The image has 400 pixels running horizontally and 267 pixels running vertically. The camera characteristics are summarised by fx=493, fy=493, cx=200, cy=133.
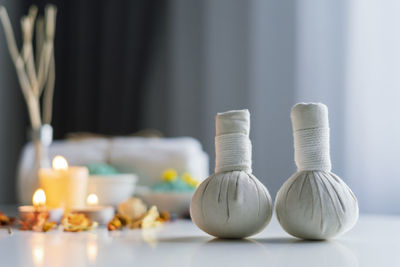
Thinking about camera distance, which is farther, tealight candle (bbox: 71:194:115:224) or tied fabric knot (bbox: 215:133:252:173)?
tealight candle (bbox: 71:194:115:224)

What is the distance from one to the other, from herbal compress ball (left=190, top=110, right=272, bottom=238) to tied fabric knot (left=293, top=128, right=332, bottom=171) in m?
0.08

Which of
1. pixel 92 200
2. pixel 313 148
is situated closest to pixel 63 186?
pixel 92 200

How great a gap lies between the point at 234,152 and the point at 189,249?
164mm

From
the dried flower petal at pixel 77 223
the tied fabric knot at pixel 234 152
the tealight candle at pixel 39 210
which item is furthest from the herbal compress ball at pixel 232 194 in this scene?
the tealight candle at pixel 39 210

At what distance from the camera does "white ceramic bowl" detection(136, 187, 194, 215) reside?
113 cm

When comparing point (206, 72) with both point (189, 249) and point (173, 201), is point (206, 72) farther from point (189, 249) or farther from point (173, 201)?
point (189, 249)

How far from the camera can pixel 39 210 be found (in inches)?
38.6

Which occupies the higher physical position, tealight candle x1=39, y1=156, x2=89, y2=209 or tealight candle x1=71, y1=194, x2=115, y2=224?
tealight candle x1=39, y1=156, x2=89, y2=209

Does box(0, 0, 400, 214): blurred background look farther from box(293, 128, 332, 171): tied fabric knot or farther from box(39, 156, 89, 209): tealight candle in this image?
box(293, 128, 332, 171): tied fabric knot

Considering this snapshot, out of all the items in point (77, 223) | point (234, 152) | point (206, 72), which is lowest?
point (77, 223)

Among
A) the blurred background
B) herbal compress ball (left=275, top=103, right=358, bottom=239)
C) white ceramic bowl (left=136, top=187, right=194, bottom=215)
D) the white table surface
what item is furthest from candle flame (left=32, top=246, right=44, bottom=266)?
the blurred background

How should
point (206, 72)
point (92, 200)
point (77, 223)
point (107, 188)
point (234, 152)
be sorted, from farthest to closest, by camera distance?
1. point (206, 72)
2. point (107, 188)
3. point (92, 200)
4. point (77, 223)
5. point (234, 152)

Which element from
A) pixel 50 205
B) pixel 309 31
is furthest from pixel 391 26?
pixel 50 205

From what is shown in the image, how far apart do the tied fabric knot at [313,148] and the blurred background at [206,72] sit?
1635 mm
